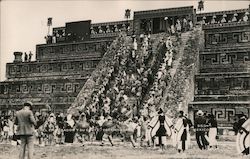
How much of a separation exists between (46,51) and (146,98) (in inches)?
368

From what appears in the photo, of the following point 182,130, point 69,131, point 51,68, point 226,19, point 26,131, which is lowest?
point 69,131

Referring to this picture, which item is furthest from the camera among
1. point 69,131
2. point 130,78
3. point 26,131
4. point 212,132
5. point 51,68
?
point 51,68

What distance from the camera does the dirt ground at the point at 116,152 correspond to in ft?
31.4

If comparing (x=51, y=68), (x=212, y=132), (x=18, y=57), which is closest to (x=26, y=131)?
(x=212, y=132)

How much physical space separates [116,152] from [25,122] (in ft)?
9.40

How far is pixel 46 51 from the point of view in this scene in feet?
77.0

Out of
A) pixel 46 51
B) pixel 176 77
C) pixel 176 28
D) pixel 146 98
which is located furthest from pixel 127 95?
pixel 46 51

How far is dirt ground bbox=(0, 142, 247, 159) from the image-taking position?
9.59m

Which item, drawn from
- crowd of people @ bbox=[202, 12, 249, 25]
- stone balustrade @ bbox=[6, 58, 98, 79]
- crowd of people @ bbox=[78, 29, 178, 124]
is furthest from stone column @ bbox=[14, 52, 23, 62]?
crowd of people @ bbox=[202, 12, 249, 25]

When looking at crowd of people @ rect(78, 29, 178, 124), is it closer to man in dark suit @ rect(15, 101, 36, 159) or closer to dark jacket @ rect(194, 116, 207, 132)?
dark jacket @ rect(194, 116, 207, 132)

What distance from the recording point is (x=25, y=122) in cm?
806

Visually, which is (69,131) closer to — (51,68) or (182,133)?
(182,133)

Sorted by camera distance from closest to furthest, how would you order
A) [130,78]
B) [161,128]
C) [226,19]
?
[161,128] < [130,78] < [226,19]

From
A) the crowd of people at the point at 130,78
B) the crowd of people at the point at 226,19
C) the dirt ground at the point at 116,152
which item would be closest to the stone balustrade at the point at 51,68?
the crowd of people at the point at 130,78
